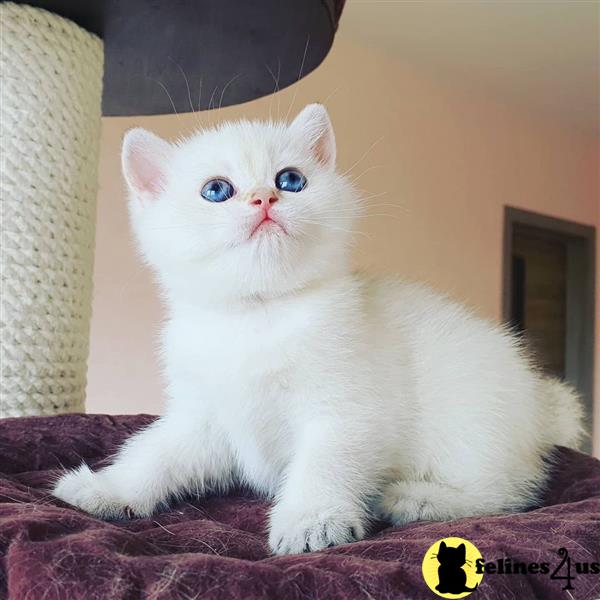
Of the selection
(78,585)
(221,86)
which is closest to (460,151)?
(221,86)

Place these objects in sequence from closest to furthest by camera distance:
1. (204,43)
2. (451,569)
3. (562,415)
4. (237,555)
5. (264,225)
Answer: (451,569) < (237,555) < (264,225) < (562,415) < (204,43)

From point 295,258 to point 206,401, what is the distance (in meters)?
0.19

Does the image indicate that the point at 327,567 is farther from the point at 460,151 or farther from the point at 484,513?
the point at 460,151

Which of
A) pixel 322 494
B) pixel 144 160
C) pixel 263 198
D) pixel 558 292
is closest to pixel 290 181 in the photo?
pixel 263 198

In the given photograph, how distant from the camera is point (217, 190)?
77cm

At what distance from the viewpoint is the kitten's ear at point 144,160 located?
840 mm

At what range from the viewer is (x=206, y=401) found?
80cm

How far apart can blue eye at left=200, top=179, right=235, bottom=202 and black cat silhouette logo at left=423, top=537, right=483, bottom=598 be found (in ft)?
1.34

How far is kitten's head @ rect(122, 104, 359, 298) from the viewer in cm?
73

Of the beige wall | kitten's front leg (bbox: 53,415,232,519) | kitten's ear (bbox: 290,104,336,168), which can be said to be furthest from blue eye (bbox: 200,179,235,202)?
the beige wall

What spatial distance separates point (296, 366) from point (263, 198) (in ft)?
0.56

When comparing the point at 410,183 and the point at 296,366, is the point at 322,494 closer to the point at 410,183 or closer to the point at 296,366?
the point at 296,366

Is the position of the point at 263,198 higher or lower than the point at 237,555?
higher

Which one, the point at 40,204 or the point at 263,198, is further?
the point at 40,204
